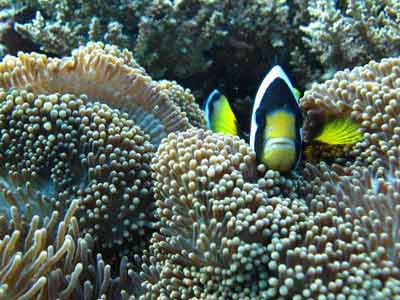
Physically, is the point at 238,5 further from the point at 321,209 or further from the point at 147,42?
the point at 321,209

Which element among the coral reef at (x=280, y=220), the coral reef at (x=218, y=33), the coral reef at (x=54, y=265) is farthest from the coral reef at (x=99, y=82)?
the coral reef at (x=218, y=33)

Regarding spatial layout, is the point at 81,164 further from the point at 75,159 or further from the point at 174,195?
the point at 174,195

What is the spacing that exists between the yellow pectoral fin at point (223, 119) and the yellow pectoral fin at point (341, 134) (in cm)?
37

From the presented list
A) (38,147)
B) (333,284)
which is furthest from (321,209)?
(38,147)

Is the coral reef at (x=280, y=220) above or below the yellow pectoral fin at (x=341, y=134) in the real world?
below

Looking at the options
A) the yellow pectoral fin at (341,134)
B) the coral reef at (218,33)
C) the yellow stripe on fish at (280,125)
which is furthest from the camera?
the coral reef at (218,33)

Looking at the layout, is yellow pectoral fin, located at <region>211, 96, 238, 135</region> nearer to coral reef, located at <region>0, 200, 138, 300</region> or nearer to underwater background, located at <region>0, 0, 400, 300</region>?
underwater background, located at <region>0, 0, 400, 300</region>

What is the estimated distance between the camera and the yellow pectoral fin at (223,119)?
1.84 metres

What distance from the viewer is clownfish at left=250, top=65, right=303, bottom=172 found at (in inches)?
54.2

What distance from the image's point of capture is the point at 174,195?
148cm

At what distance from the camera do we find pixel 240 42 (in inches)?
141

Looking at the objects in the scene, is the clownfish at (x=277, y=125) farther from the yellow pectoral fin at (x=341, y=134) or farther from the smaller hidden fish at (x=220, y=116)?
the smaller hidden fish at (x=220, y=116)

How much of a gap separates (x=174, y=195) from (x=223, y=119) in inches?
20.8

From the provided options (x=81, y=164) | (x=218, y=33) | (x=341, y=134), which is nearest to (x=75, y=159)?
(x=81, y=164)
